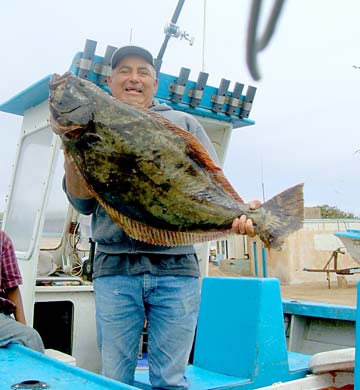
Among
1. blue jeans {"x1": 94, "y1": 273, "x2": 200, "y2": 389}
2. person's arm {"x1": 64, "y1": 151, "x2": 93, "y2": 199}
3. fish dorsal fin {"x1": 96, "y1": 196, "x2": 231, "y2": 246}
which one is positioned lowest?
blue jeans {"x1": 94, "y1": 273, "x2": 200, "y2": 389}

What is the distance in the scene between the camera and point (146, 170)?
8.32 ft

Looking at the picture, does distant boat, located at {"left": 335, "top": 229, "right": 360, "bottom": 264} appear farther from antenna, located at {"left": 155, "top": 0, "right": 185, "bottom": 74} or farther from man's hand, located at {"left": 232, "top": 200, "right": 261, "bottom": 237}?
man's hand, located at {"left": 232, "top": 200, "right": 261, "bottom": 237}

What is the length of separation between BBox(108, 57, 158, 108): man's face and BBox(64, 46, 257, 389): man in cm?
2

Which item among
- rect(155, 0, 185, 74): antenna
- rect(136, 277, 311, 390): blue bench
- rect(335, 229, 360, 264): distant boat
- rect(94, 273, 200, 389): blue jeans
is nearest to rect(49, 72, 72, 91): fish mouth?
rect(94, 273, 200, 389): blue jeans

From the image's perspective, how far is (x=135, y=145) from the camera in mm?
2531

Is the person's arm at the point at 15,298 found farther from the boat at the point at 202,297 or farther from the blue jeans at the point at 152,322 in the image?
the blue jeans at the point at 152,322

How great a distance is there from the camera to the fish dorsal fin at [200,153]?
2.58 m

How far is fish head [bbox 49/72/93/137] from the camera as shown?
240cm

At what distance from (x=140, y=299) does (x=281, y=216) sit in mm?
819

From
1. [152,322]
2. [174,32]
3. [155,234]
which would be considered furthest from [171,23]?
[152,322]

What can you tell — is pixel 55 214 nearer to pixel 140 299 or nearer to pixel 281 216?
pixel 140 299

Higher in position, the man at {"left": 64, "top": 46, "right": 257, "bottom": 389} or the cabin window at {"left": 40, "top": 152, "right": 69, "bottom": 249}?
the cabin window at {"left": 40, "top": 152, "right": 69, "bottom": 249}

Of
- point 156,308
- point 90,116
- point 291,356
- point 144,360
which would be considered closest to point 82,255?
point 144,360

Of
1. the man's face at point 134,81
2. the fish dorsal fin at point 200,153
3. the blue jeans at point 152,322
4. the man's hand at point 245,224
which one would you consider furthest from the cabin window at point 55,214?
the man's hand at point 245,224
